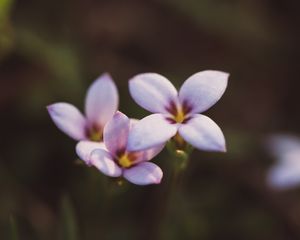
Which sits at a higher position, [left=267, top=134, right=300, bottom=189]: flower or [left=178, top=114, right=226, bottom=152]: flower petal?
[left=178, top=114, right=226, bottom=152]: flower petal

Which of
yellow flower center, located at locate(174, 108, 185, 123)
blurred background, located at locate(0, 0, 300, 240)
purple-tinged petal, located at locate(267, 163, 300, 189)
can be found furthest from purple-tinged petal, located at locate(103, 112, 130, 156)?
purple-tinged petal, located at locate(267, 163, 300, 189)

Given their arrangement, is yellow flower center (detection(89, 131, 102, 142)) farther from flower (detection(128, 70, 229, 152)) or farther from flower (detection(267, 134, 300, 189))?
flower (detection(267, 134, 300, 189))

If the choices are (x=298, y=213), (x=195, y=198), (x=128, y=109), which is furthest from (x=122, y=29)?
(x=298, y=213)

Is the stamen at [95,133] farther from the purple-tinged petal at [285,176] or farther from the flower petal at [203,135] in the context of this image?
the purple-tinged petal at [285,176]

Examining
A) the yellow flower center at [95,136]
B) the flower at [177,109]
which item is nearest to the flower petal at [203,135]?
the flower at [177,109]

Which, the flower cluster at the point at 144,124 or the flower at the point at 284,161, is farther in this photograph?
the flower at the point at 284,161
